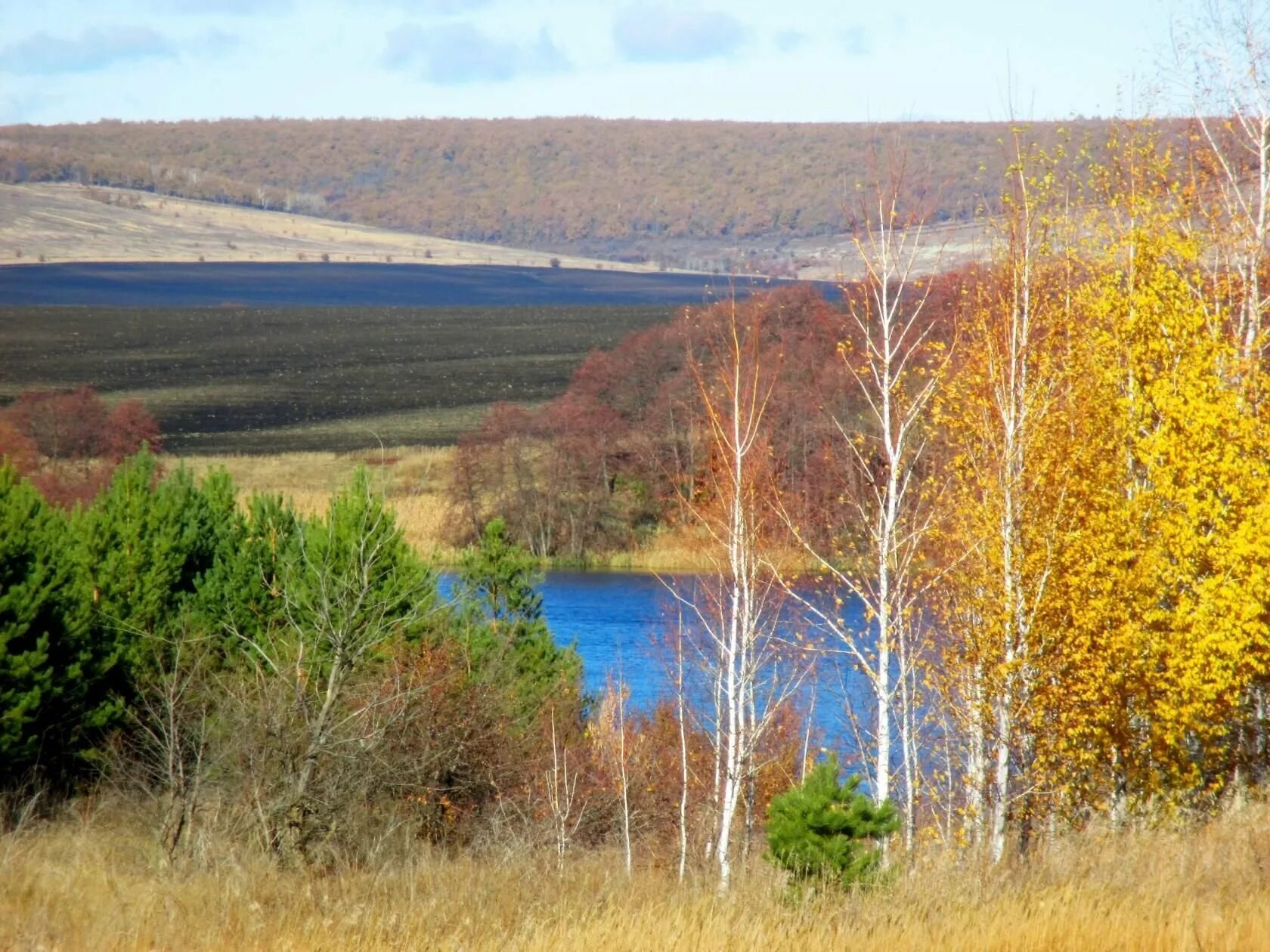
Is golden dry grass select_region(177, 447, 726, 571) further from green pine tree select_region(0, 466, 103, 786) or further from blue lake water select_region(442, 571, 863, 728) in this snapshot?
green pine tree select_region(0, 466, 103, 786)

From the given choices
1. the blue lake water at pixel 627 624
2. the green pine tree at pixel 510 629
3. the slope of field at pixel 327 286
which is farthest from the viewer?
the slope of field at pixel 327 286

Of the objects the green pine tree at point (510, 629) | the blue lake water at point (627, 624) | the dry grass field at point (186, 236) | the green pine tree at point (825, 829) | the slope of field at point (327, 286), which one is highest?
the dry grass field at point (186, 236)

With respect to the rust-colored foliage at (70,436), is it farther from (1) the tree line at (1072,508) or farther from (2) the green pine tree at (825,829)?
(2) the green pine tree at (825,829)

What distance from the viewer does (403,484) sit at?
6294 cm

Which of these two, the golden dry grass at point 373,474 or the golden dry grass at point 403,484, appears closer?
the golden dry grass at point 403,484

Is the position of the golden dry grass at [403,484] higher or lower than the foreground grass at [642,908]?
lower

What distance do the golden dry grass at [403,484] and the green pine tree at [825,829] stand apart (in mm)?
36630

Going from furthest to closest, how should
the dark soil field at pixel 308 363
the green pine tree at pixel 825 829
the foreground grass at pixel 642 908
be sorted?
the dark soil field at pixel 308 363 → the green pine tree at pixel 825 829 → the foreground grass at pixel 642 908

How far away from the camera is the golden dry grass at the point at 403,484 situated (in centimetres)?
5484

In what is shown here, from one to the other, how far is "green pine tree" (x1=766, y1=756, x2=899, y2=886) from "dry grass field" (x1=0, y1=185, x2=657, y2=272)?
146 m

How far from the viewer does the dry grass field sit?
15175 cm

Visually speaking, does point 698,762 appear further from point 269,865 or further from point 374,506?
point 269,865

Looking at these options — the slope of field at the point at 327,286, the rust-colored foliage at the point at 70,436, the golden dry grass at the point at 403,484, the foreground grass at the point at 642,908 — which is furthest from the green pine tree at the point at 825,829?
the slope of field at the point at 327,286

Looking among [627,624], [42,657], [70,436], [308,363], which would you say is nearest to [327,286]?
[308,363]
